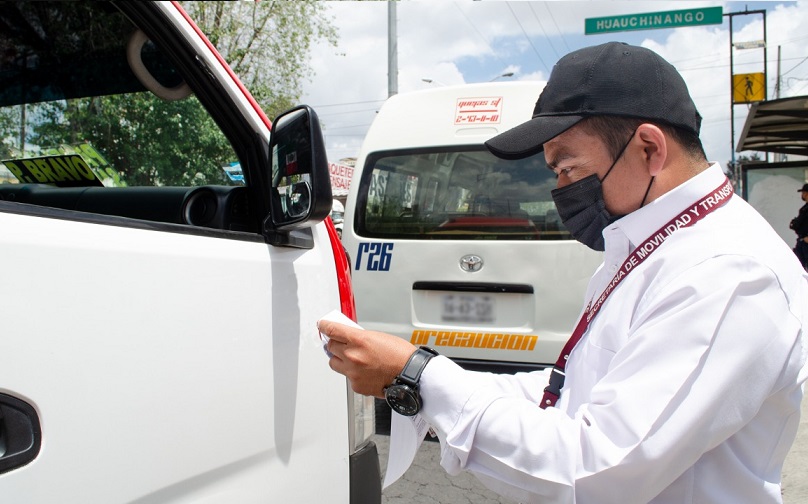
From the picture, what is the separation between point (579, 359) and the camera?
48.1 inches

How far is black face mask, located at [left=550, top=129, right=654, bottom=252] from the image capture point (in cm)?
128

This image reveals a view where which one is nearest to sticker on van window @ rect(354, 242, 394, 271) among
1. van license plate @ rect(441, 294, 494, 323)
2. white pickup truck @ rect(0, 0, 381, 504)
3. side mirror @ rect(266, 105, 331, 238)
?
van license plate @ rect(441, 294, 494, 323)

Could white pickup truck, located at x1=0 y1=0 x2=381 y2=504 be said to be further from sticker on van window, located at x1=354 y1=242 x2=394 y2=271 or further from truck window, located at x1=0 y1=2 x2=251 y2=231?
sticker on van window, located at x1=354 y1=242 x2=394 y2=271

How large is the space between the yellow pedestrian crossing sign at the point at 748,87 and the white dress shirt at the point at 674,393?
17.3 metres

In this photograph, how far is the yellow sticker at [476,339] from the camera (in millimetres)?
4070

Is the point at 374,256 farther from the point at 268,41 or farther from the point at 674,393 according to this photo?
the point at 268,41

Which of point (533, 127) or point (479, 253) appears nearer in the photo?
point (533, 127)

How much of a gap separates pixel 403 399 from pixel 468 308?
122 inches

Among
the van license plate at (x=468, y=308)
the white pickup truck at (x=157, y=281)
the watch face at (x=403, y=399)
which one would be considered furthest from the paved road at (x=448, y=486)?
the watch face at (x=403, y=399)

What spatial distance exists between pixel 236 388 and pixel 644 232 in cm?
92

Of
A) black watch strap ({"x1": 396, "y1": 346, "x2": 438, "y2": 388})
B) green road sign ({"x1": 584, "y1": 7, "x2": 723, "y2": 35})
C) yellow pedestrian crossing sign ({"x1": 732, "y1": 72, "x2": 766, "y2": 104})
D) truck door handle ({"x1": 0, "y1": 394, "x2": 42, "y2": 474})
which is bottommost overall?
truck door handle ({"x1": 0, "y1": 394, "x2": 42, "y2": 474})

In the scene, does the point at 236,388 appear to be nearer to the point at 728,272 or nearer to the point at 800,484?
the point at 728,272

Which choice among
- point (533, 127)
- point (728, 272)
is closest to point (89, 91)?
point (533, 127)

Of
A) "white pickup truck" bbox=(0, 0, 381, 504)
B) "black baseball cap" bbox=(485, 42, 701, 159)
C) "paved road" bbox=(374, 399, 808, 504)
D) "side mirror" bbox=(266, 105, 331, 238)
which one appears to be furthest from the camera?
"paved road" bbox=(374, 399, 808, 504)
